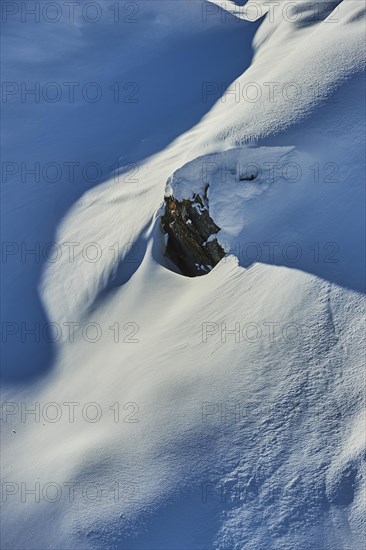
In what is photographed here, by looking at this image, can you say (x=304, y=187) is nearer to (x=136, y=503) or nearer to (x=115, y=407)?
(x=115, y=407)

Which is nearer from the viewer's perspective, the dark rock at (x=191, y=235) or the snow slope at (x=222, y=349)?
the snow slope at (x=222, y=349)

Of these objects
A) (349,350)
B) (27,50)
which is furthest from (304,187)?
(27,50)

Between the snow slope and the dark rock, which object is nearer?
the snow slope

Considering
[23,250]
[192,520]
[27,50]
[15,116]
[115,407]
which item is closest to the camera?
[192,520]
